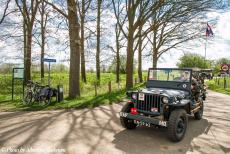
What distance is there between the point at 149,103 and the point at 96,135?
1.72 meters

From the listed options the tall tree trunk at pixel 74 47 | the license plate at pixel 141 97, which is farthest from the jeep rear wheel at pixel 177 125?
the tall tree trunk at pixel 74 47

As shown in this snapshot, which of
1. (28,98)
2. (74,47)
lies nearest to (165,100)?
(74,47)

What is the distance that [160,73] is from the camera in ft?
28.3

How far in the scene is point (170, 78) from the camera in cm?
842

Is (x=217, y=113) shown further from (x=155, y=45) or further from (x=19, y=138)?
(x=155, y=45)

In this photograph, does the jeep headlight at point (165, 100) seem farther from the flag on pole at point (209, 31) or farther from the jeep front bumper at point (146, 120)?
the flag on pole at point (209, 31)

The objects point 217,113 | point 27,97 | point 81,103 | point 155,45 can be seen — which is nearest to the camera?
point 217,113

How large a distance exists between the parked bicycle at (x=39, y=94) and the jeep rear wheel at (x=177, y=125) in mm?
7059

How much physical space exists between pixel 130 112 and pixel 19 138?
3081 millimetres

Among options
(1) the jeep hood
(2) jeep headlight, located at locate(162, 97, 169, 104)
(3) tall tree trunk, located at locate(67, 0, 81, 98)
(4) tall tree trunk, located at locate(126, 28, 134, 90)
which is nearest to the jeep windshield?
(1) the jeep hood

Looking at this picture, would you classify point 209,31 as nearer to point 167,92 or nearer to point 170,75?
point 170,75

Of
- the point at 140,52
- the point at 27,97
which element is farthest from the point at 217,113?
the point at 140,52

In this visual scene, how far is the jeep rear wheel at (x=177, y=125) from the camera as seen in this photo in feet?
20.5

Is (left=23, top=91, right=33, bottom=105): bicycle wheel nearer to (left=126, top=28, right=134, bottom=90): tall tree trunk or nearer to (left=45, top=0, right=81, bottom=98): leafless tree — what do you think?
(left=45, top=0, right=81, bottom=98): leafless tree
